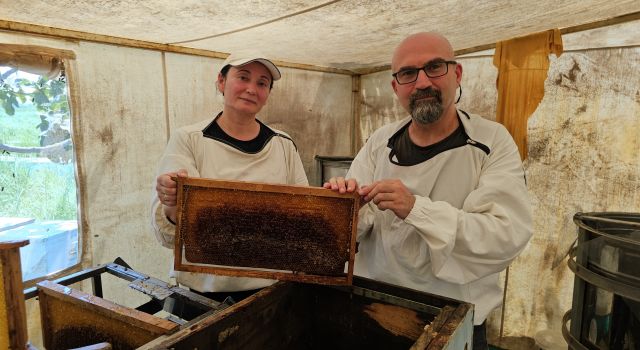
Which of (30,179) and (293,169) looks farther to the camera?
(30,179)

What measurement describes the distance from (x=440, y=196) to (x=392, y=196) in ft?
1.30

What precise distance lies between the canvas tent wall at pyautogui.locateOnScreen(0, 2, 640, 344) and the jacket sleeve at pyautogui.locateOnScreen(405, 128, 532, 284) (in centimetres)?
170

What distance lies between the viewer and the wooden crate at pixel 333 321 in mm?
1097

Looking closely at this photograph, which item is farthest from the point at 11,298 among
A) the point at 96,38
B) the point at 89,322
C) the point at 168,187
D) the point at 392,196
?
the point at 96,38

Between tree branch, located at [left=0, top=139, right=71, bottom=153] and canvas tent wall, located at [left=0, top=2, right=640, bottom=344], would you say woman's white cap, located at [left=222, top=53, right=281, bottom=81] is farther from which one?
tree branch, located at [left=0, top=139, right=71, bottom=153]

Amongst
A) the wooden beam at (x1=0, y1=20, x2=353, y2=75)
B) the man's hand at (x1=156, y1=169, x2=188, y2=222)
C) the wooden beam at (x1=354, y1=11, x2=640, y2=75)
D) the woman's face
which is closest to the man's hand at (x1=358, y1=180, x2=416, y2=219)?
the man's hand at (x1=156, y1=169, x2=188, y2=222)

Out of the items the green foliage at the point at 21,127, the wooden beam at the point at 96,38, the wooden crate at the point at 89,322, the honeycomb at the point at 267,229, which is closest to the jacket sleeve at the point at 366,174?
the honeycomb at the point at 267,229

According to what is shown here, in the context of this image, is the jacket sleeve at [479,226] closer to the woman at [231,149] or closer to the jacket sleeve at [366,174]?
the jacket sleeve at [366,174]

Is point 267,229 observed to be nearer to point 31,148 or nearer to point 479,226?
point 479,226

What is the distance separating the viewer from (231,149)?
2.06 metres

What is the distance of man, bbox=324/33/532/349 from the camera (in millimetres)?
1462

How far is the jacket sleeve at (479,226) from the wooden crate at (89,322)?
1023 millimetres

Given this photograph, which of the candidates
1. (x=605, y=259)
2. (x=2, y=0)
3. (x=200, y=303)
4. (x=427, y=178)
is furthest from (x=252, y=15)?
(x=605, y=259)

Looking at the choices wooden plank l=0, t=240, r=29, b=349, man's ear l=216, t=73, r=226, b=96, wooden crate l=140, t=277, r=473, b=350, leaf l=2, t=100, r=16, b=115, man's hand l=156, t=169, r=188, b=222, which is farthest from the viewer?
leaf l=2, t=100, r=16, b=115
